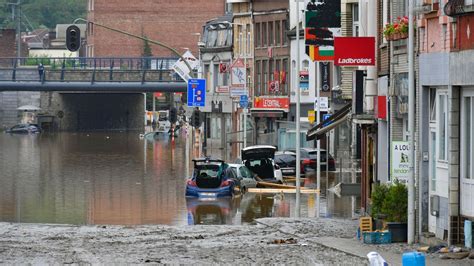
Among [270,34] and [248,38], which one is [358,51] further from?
[248,38]

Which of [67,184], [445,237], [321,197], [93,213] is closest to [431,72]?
[445,237]

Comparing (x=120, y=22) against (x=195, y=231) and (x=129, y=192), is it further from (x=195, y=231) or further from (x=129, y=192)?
(x=195, y=231)

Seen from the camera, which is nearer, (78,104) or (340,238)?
(340,238)

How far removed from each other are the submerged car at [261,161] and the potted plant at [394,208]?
2639cm

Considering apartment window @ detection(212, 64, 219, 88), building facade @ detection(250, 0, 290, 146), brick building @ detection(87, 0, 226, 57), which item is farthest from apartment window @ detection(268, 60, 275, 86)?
brick building @ detection(87, 0, 226, 57)

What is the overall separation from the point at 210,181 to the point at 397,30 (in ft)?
60.8

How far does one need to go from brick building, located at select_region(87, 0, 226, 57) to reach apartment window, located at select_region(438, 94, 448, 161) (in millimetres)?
141010

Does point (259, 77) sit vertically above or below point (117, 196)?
above

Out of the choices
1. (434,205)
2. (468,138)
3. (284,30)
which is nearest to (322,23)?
(434,205)

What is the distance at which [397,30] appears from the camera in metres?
30.7

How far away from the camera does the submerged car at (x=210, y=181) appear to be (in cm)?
4791

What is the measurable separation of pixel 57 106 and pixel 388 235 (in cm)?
12230

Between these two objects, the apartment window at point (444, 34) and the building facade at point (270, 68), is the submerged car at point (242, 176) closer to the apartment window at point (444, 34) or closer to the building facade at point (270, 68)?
the apartment window at point (444, 34)

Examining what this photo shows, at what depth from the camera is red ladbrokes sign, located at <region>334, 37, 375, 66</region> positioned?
3359cm
